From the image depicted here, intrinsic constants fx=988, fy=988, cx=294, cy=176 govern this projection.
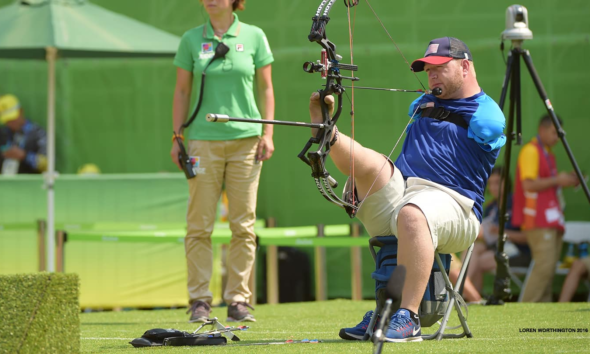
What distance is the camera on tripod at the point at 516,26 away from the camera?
6.14 metres

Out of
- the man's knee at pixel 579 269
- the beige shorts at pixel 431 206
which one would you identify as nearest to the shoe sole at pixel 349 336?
the beige shorts at pixel 431 206

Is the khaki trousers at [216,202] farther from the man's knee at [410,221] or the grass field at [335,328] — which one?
the man's knee at [410,221]

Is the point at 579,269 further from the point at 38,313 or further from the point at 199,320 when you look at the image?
the point at 38,313

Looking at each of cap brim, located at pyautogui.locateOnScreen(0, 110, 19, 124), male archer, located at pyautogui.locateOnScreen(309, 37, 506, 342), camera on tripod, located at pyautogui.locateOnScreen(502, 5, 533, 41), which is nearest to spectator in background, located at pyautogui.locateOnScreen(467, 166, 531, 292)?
camera on tripod, located at pyautogui.locateOnScreen(502, 5, 533, 41)

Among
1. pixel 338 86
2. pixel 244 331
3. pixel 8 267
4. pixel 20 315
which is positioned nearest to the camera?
pixel 20 315

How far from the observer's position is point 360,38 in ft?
27.7

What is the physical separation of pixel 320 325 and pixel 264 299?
287 centimetres

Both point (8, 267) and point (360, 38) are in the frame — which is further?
point (360, 38)

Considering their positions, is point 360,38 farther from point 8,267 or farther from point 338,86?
point 338,86

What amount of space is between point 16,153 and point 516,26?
470 centimetres

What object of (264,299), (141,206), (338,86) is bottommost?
(264,299)

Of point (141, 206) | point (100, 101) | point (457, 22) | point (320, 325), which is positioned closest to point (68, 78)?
point (100, 101)

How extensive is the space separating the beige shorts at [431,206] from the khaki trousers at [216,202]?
1.62m

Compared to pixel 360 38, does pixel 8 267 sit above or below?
below
